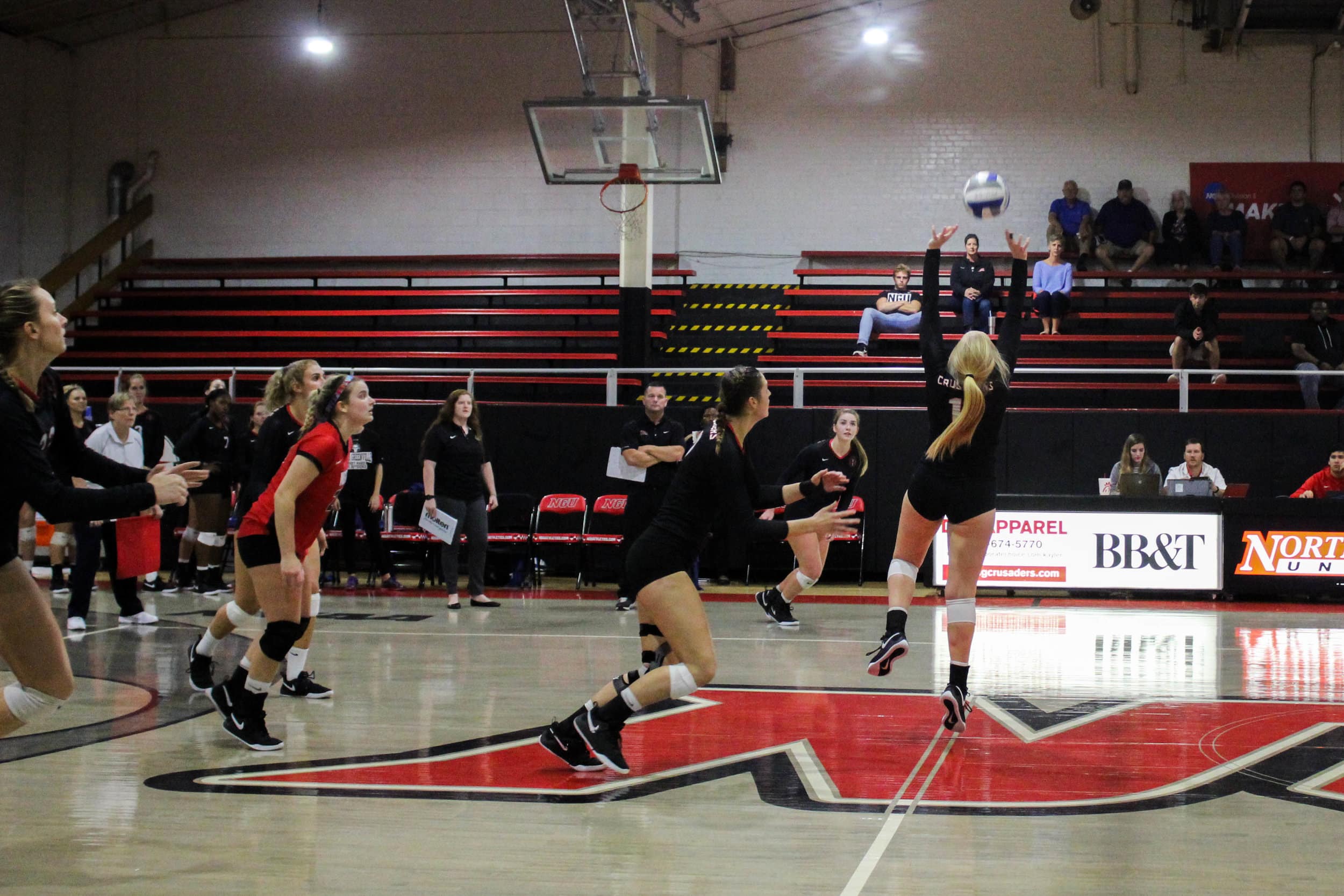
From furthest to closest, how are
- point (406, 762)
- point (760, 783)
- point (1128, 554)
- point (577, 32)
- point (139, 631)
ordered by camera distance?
1. point (577, 32)
2. point (1128, 554)
3. point (139, 631)
4. point (406, 762)
5. point (760, 783)

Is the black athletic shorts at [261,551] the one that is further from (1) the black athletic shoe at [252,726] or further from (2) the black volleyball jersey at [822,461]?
(2) the black volleyball jersey at [822,461]

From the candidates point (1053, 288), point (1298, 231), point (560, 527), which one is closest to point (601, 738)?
point (560, 527)

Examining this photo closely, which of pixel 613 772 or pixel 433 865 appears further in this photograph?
pixel 613 772

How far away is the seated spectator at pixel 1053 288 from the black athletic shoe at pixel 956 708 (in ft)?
38.1

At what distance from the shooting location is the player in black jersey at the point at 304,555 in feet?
21.3

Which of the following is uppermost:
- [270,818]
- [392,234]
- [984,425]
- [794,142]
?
[794,142]

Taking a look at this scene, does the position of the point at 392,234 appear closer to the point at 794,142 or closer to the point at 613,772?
the point at 794,142

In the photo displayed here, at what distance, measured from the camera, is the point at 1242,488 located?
12797 millimetres

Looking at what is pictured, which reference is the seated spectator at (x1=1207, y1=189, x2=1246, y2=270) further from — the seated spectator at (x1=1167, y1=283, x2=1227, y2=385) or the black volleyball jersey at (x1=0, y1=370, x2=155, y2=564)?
the black volleyball jersey at (x1=0, y1=370, x2=155, y2=564)

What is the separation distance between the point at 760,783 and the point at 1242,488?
31.0 feet

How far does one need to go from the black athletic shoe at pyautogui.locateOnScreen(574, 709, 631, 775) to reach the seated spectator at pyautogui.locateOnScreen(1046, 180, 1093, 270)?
50.9 ft

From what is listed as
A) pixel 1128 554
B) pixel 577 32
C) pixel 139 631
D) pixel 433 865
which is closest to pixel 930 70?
pixel 577 32

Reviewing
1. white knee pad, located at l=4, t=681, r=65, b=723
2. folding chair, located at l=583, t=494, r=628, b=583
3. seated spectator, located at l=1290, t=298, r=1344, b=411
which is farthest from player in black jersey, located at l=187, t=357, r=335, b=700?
seated spectator, located at l=1290, t=298, r=1344, b=411

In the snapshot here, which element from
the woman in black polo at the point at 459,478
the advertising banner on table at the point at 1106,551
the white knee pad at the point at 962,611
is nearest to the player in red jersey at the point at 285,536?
the white knee pad at the point at 962,611
